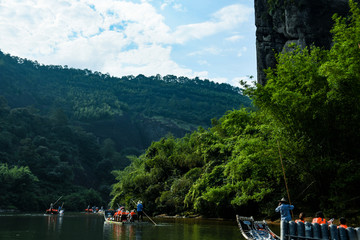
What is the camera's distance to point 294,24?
4947cm

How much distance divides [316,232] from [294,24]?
43742 mm

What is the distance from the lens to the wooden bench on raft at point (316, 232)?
1038 cm

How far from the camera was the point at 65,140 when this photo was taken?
128 m

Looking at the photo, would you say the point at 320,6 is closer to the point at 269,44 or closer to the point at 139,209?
the point at 269,44

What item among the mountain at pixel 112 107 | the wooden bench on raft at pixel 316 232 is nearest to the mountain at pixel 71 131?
the mountain at pixel 112 107

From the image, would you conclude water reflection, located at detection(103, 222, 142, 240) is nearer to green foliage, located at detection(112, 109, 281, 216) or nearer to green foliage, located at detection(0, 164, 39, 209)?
green foliage, located at detection(112, 109, 281, 216)

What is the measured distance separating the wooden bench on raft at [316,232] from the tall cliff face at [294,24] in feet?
127

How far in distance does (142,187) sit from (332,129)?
30.5 m

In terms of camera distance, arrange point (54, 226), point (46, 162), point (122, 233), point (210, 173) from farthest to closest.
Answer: point (46, 162)
point (210, 173)
point (54, 226)
point (122, 233)

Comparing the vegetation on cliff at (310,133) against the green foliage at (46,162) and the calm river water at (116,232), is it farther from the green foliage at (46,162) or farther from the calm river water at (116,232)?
the green foliage at (46,162)

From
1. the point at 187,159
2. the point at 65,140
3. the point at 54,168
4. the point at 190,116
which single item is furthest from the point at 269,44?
the point at 190,116

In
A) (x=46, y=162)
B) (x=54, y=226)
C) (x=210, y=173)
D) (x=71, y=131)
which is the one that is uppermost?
(x=71, y=131)

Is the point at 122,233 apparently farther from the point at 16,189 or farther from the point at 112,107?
the point at 112,107

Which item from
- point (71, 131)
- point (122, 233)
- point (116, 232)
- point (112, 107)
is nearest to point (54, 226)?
point (116, 232)
